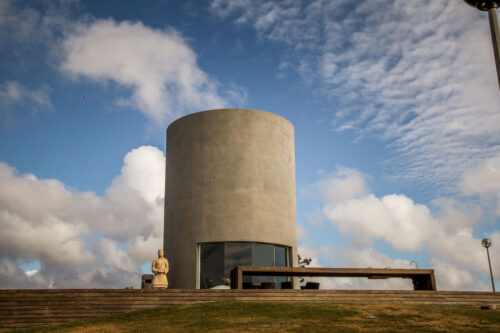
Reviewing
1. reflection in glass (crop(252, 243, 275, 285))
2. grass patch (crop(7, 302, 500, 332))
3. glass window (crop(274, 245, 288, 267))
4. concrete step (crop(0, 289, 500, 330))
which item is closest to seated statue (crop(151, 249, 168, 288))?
concrete step (crop(0, 289, 500, 330))

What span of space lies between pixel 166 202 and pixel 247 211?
4674 mm

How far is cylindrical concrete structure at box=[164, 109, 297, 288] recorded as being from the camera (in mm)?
22438

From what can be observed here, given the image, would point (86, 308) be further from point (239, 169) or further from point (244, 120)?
point (244, 120)

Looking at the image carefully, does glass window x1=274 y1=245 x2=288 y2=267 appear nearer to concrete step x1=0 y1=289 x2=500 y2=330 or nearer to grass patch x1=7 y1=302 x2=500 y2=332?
concrete step x1=0 y1=289 x2=500 y2=330

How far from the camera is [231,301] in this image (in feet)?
49.1

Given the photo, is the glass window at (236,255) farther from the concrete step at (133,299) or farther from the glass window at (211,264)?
the concrete step at (133,299)

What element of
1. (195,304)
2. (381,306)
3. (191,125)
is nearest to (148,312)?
(195,304)

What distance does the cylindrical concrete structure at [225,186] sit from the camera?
2244 cm

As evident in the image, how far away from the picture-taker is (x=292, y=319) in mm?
11992

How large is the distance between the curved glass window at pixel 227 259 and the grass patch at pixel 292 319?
23.5ft

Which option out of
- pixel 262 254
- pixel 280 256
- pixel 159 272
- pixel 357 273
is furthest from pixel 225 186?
pixel 357 273

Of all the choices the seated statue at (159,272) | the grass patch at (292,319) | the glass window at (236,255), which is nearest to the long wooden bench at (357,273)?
the grass patch at (292,319)

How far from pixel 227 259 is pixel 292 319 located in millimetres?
9995

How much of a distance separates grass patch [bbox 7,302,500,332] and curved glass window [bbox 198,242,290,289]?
7.15 metres
